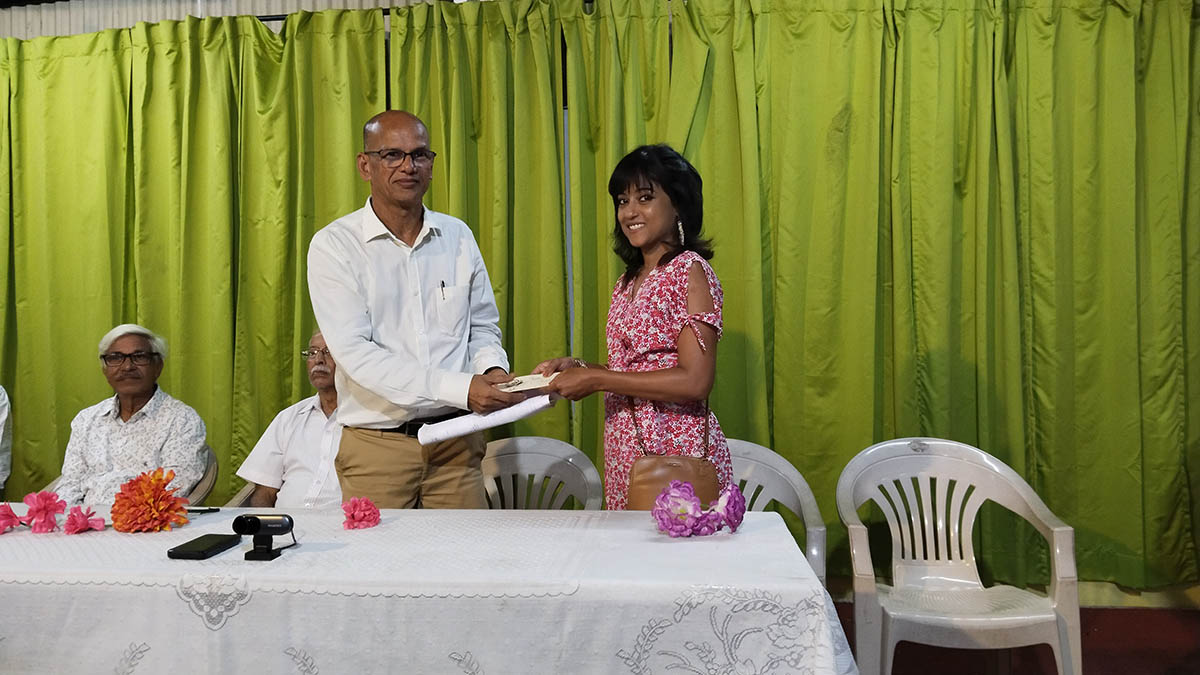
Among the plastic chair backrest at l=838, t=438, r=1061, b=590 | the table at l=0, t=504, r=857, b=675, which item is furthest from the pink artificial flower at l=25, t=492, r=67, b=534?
the plastic chair backrest at l=838, t=438, r=1061, b=590

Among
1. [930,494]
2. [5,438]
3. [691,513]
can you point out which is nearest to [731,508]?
[691,513]

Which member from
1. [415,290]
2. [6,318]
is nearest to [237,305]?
[6,318]

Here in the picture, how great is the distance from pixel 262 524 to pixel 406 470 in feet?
2.32

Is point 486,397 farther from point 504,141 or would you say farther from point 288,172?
point 288,172

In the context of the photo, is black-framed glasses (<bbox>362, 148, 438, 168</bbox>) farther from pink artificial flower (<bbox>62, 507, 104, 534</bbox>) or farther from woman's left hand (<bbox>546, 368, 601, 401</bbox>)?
pink artificial flower (<bbox>62, 507, 104, 534</bbox>)

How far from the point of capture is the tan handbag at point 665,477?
6.30 feet

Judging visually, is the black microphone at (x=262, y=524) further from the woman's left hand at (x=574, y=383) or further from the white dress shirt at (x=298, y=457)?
the white dress shirt at (x=298, y=457)

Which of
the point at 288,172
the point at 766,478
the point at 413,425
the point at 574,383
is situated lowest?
the point at 766,478

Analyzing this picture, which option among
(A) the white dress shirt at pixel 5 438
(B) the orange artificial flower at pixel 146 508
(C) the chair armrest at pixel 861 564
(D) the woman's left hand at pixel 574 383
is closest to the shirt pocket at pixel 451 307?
(D) the woman's left hand at pixel 574 383

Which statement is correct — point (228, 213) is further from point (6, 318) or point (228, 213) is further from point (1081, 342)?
point (1081, 342)

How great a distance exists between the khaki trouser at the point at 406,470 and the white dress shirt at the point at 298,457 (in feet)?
2.45

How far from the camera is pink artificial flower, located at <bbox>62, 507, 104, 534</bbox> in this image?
186cm

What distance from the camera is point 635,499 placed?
6.53 feet

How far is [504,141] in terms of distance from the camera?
3609mm
